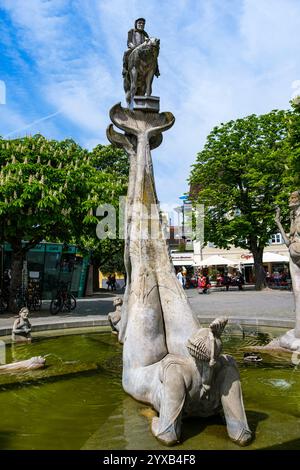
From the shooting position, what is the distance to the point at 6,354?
26.7 feet

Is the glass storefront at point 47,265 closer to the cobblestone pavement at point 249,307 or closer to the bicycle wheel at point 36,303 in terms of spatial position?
the bicycle wheel at point 36,303

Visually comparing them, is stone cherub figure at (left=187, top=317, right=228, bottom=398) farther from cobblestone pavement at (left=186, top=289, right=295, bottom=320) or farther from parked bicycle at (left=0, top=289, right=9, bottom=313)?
parked bicycle at (left=0, top=289, right=9, bottom=313)

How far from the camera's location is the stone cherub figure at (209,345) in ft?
12.1

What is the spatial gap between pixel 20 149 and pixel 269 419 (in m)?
14.6

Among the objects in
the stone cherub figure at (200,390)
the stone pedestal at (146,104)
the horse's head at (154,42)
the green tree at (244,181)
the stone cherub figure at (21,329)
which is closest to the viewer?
the stone cherub figure at (200,390)

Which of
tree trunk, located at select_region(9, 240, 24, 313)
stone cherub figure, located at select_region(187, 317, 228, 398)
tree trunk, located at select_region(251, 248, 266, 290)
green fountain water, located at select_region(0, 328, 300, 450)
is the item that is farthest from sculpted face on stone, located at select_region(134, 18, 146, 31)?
tree trunk, located at select_region(251, 248, 266, 290)

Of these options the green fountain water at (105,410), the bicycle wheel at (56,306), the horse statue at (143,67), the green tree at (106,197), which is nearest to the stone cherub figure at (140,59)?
the horse statue at (143,67)

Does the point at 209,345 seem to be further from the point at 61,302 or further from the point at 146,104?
the point at 61,302

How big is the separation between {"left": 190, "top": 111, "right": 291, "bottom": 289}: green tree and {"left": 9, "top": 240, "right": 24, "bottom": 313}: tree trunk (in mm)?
18376

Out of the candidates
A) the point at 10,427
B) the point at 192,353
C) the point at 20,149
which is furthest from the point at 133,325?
the point at 20,149

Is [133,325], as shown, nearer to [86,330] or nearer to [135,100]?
[135,100]

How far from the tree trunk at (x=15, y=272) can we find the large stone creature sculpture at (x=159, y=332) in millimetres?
11984

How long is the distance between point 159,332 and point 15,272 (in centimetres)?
1404

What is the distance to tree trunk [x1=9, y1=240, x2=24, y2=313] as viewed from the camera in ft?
56.9
